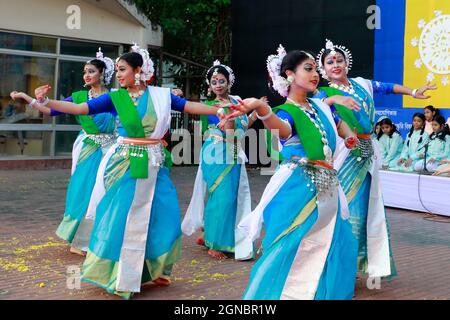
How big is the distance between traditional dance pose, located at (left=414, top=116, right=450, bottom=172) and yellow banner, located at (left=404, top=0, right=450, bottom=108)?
77 cm

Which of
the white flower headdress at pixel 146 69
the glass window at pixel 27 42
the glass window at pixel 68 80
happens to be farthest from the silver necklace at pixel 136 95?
the glass window at pixel 68 80

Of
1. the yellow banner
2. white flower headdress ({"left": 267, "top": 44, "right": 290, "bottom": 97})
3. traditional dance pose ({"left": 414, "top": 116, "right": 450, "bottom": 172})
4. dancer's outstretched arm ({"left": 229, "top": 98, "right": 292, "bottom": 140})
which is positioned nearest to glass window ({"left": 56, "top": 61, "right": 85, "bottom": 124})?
the yellow banner

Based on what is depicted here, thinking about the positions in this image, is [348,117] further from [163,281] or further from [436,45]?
[436,45]

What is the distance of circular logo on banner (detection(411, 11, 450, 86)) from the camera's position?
33.5 feet

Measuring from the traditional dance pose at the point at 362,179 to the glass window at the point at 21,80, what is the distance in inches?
426

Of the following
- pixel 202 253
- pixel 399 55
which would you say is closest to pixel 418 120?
pixel 399 55

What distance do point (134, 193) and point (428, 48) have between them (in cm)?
737

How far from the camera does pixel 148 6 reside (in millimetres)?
16172

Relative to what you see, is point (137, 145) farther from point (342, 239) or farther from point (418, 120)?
point (418, 120)

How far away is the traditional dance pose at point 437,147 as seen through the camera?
31.2ft

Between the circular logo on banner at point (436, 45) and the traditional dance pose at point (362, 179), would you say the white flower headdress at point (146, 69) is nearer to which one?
the traditional dance pose at point (362, 179)

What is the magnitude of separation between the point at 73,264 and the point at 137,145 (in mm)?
1622

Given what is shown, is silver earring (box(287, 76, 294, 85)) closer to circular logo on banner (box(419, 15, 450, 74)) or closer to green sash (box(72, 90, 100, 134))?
green sash (box(72, 90, 100, 134))
